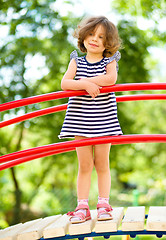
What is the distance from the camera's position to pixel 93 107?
2.15 meters

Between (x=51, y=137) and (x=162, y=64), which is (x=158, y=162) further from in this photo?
(x=51, y=137)

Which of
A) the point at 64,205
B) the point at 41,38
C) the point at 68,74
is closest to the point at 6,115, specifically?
the point at 41,38

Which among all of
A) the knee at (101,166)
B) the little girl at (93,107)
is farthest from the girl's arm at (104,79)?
the knee at (101,166)

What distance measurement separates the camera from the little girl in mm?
2131

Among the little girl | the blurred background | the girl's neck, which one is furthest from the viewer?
the blurred background

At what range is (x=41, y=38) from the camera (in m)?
6.71

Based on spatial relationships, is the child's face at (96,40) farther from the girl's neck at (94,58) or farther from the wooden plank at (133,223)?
the wooden plank at (133,223)

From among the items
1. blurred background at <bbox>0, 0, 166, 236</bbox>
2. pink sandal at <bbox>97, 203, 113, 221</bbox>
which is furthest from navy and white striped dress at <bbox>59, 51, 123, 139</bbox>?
blurred background at <bbox>0, 0, 166, 236</bbox>

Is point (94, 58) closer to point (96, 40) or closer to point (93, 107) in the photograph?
point (96, 40)

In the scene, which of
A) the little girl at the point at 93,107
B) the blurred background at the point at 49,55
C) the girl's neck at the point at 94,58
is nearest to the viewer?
the little girl at the point at 93,107

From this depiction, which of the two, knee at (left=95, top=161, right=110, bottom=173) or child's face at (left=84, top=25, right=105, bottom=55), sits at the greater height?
child's face at (left=84, top=25, right=105, bottom=55)

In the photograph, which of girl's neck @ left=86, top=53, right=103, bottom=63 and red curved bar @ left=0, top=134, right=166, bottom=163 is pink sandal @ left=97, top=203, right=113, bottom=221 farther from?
girl's neck @ left=86, top=53, right=103, bottom=63

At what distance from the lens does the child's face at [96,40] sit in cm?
221

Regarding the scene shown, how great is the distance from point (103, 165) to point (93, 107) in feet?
1.15
